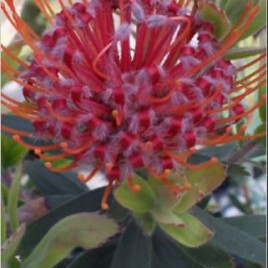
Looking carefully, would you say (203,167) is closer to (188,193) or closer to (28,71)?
(188,193)

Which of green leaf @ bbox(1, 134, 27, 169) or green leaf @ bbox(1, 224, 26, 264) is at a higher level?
green leaf @ bbox(1, 224, 26, 264)

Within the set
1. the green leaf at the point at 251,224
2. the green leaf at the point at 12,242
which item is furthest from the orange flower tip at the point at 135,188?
the green leaf at the point at 251,224

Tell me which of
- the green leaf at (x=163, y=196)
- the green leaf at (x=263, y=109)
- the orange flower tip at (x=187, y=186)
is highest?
the orange flower tip at (x=187, y=186)

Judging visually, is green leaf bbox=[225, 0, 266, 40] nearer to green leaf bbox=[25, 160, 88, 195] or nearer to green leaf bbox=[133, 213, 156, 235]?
green leaf bbox=[133, 213, 156, 235]

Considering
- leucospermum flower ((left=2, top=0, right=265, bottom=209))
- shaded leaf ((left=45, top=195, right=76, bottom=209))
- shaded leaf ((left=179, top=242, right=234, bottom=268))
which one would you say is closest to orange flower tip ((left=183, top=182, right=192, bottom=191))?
leucospermum flower ((left=2, top=0, right=265, bottom=209))

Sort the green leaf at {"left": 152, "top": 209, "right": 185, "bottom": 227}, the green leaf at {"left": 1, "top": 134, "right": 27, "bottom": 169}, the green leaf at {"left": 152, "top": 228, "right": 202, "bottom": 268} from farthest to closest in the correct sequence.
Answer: the green leaf at {"left": 1, "top": 134, "right": 27, "bottom": 169} → the green leaf at {"left": 152, "top": 228, "right": 202, "bottom": 268} → the green leaf at {"left": 152, "top": 209, "right": 185, "bottom": 227}

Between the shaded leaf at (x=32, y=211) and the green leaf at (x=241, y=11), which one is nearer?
the green leaf at (x=241, y=11)

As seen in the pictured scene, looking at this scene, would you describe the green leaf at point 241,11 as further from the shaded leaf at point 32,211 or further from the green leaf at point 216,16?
the shaded leaf at point 32,211
